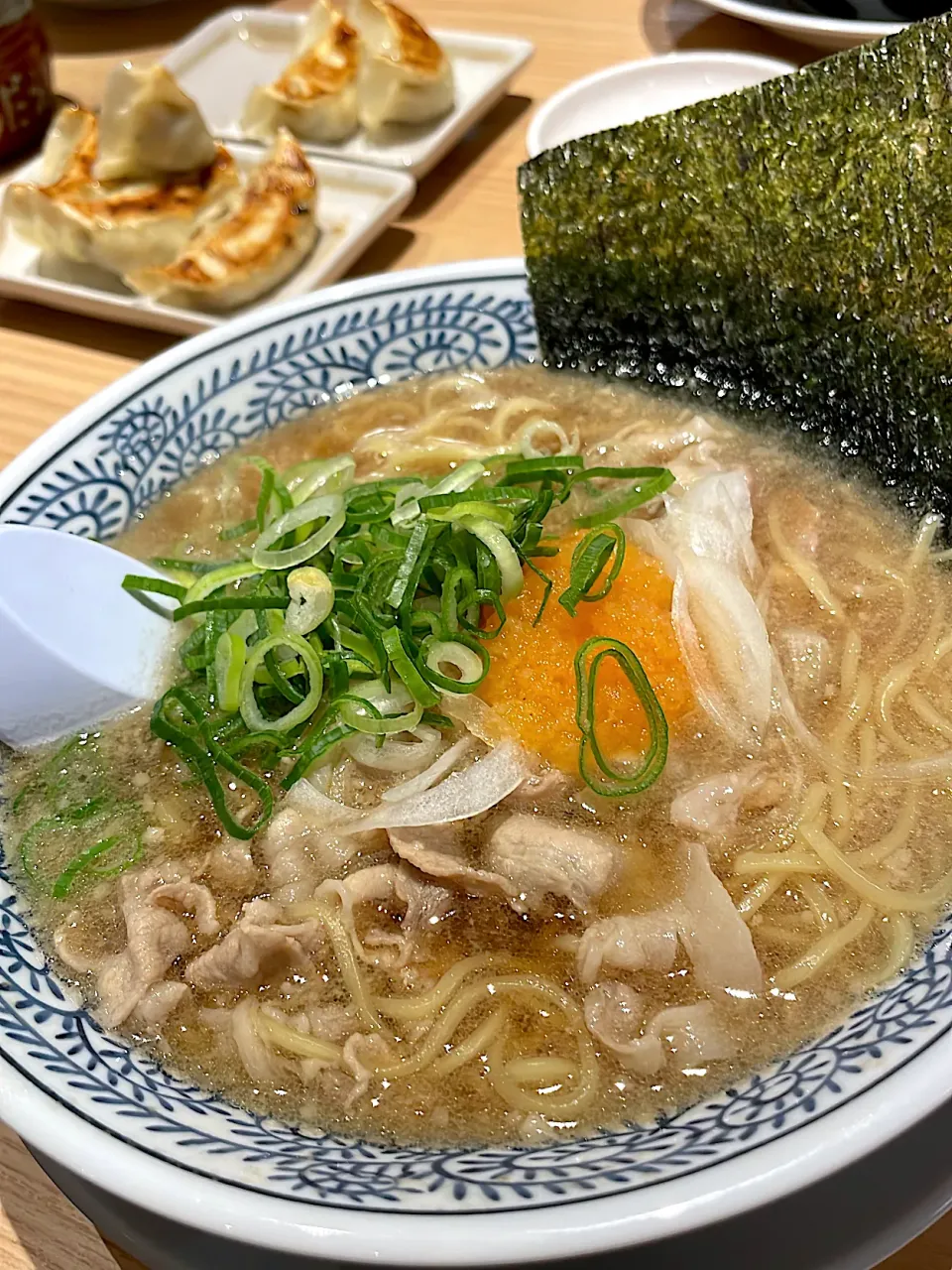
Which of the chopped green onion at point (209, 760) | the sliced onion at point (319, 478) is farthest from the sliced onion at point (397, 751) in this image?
the sliced onion at point (319, 478)

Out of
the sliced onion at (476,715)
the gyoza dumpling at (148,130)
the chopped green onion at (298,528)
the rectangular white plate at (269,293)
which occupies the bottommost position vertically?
the sliced onion at (476,715)

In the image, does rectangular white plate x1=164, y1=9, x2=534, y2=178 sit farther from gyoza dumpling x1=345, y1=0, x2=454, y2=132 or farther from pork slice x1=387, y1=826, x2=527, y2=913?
pork slice x1=387, y1=826, x2=527, y2=913

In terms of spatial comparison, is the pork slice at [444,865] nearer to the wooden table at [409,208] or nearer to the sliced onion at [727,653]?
the sliced onion at [727,653]

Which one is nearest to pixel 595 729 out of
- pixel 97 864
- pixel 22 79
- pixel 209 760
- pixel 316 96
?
pixel 209 760

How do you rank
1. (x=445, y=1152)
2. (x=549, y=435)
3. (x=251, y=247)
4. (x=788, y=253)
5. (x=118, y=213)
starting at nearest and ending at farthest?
(x=445, y=1152), (x=788, y=253), (x=549, y=435), (x=251, y=247), (x=118, y=213)

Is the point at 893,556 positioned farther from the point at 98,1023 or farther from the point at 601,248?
the point at 98,1023

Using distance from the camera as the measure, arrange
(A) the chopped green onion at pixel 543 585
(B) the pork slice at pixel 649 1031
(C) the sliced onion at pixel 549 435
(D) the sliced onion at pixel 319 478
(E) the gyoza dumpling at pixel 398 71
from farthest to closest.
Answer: (E) the gyoza dumpling at pixel 398 71 < (C) the sliced onion at pixel 549 435 < (D) the sliced onion at pixel 319 478 < (A) the chopped green onion at pixel 543 585 < (B) the pork slice at pixel 649 1031

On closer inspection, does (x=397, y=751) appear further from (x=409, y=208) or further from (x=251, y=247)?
(x=409, y=208)

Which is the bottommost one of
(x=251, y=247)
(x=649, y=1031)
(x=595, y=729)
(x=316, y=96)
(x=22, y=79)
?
(x=649, y=1031)
